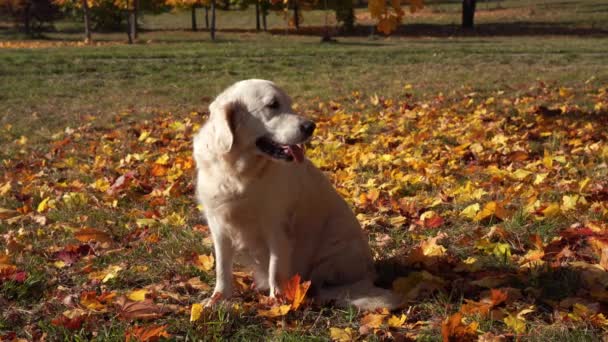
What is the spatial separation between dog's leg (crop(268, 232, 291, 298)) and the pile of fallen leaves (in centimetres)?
9

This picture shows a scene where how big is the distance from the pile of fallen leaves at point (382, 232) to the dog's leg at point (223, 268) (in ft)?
0.29

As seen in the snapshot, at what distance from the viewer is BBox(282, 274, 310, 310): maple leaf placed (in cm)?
303

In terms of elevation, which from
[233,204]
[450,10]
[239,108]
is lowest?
[233,204]

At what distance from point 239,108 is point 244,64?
14.3m

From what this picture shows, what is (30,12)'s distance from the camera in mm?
40281

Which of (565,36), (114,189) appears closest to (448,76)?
(114,189)

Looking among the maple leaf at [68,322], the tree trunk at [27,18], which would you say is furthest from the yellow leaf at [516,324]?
the tree trunk at [27,18]

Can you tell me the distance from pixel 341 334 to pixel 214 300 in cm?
76

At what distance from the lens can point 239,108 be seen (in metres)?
3.04

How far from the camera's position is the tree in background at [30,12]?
131 ft

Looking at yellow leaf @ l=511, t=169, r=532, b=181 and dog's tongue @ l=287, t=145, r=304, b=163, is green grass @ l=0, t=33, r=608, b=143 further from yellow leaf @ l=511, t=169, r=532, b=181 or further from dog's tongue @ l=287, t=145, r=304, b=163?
dog's tongue @ l=287, t=145, r=304, b=163

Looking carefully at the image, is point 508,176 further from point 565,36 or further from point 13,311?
point 565,36

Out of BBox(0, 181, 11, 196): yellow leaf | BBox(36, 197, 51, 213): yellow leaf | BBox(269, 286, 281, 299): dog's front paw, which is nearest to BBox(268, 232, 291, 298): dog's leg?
BBox(269, 286, 281, 299): dog's front paw

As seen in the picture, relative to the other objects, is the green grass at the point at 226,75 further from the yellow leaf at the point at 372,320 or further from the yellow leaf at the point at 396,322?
the yellow leaf at the point at 396,322
